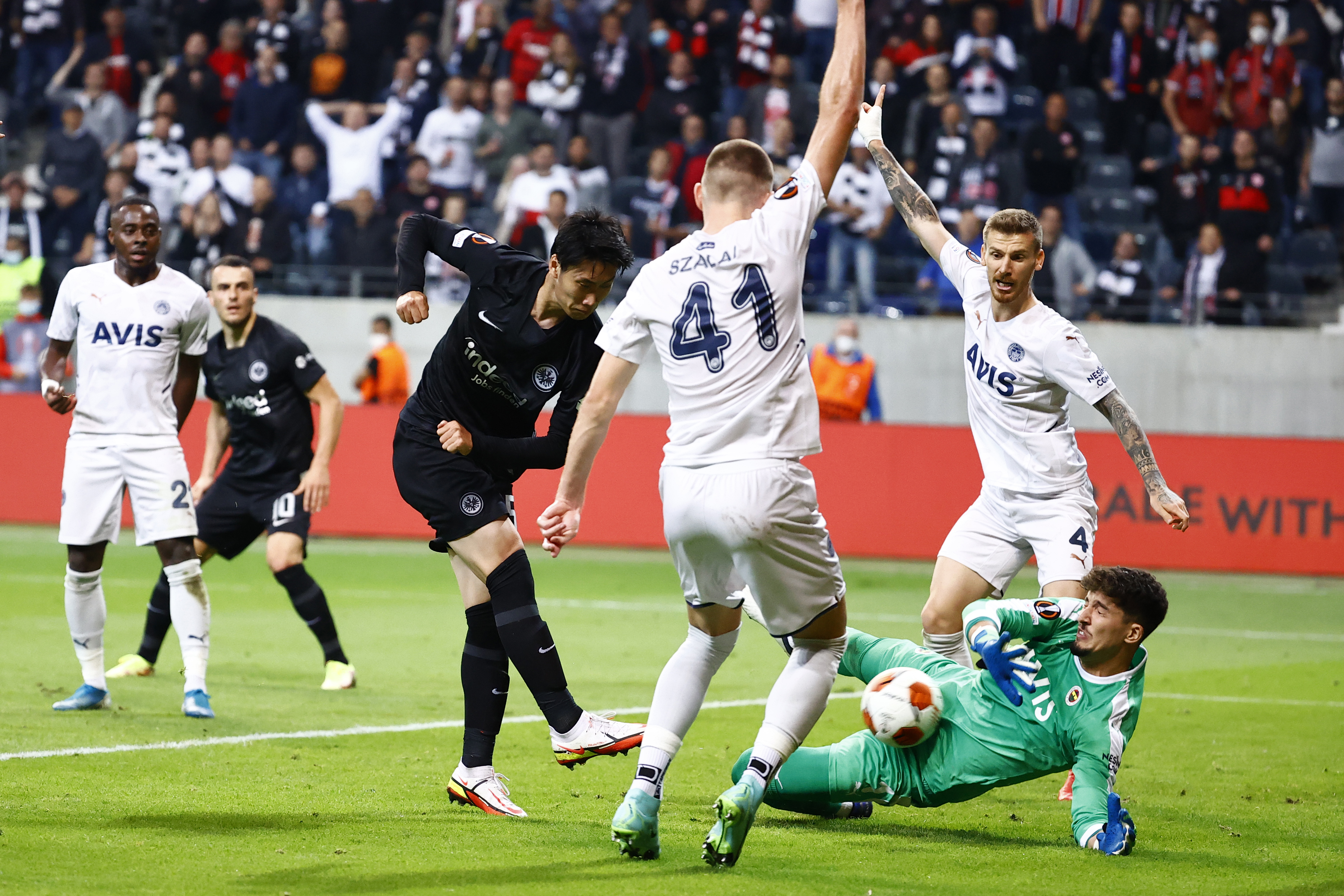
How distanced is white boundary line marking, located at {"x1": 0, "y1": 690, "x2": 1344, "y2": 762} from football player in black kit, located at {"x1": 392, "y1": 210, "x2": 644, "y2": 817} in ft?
4.55

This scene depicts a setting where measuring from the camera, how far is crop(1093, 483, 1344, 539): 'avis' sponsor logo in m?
15.1

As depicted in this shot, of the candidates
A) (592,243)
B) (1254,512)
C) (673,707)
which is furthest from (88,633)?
(1254,512)

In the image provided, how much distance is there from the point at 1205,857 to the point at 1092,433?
413 inches

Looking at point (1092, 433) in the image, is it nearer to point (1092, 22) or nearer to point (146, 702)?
point (1092, 22)

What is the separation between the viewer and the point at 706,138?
19.5m

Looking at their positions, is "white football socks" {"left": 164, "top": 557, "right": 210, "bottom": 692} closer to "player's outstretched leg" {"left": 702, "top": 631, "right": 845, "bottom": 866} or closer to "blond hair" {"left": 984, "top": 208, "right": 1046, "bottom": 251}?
"player's outstretched leg" {"left": 702, "top": 631, "right": 845, "bottom": 866}

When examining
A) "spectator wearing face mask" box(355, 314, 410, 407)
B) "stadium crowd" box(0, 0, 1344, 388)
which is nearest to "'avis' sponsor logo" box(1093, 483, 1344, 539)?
"stadium crowd" box(0, 0, 1344, 388)

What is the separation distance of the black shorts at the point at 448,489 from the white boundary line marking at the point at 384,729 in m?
1.61

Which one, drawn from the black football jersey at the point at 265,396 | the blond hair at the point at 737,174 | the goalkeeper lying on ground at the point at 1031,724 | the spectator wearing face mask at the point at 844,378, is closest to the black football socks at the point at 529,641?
the goalkeeper lying on ground at the point at 1031,724

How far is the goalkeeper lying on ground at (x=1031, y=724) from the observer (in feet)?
17.7

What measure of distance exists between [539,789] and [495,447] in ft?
4.64

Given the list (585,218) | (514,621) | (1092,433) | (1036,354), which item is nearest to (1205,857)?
(1036,354)

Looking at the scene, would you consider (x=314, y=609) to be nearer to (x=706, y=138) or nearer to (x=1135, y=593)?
(x=1135, y=593)

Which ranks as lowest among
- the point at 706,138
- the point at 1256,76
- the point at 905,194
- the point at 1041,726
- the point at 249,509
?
the point at 249,509
